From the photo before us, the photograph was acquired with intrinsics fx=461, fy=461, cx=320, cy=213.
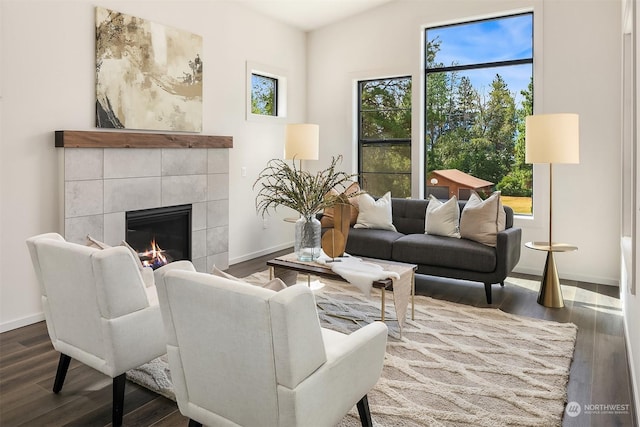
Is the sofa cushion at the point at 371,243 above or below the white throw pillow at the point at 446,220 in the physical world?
below

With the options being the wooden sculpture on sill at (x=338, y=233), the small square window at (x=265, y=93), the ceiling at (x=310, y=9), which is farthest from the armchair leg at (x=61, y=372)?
the ceiling at (x=310, y=9)

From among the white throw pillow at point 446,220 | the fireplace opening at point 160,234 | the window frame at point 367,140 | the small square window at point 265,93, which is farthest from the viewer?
the window frame at point 367,140

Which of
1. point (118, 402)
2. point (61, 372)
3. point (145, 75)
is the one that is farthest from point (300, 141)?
point (118, 402)

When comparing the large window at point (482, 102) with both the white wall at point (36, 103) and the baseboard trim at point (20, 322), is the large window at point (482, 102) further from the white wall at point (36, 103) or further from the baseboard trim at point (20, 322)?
the baseboard trim at point (20, 322)

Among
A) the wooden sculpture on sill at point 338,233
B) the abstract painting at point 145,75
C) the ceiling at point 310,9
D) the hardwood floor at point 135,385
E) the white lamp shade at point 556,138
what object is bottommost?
the hardwood floor at point 135,385

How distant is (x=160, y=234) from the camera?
4426 mm

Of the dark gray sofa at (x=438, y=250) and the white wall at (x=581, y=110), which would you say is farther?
the white wall at (x=581, y=110)

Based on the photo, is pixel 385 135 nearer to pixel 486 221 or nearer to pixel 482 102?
pixel 482 102

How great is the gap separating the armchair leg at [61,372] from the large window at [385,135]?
4374 mm

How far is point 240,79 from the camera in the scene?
17.5 feet

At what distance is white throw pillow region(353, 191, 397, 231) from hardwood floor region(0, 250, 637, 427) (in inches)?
56.6

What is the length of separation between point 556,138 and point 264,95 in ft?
11.4

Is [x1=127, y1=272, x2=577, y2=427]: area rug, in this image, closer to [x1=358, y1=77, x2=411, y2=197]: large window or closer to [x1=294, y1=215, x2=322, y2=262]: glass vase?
[x1=294, y1=215, x2=322, y2=262]: glass vase

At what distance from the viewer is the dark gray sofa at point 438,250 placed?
3.93m
